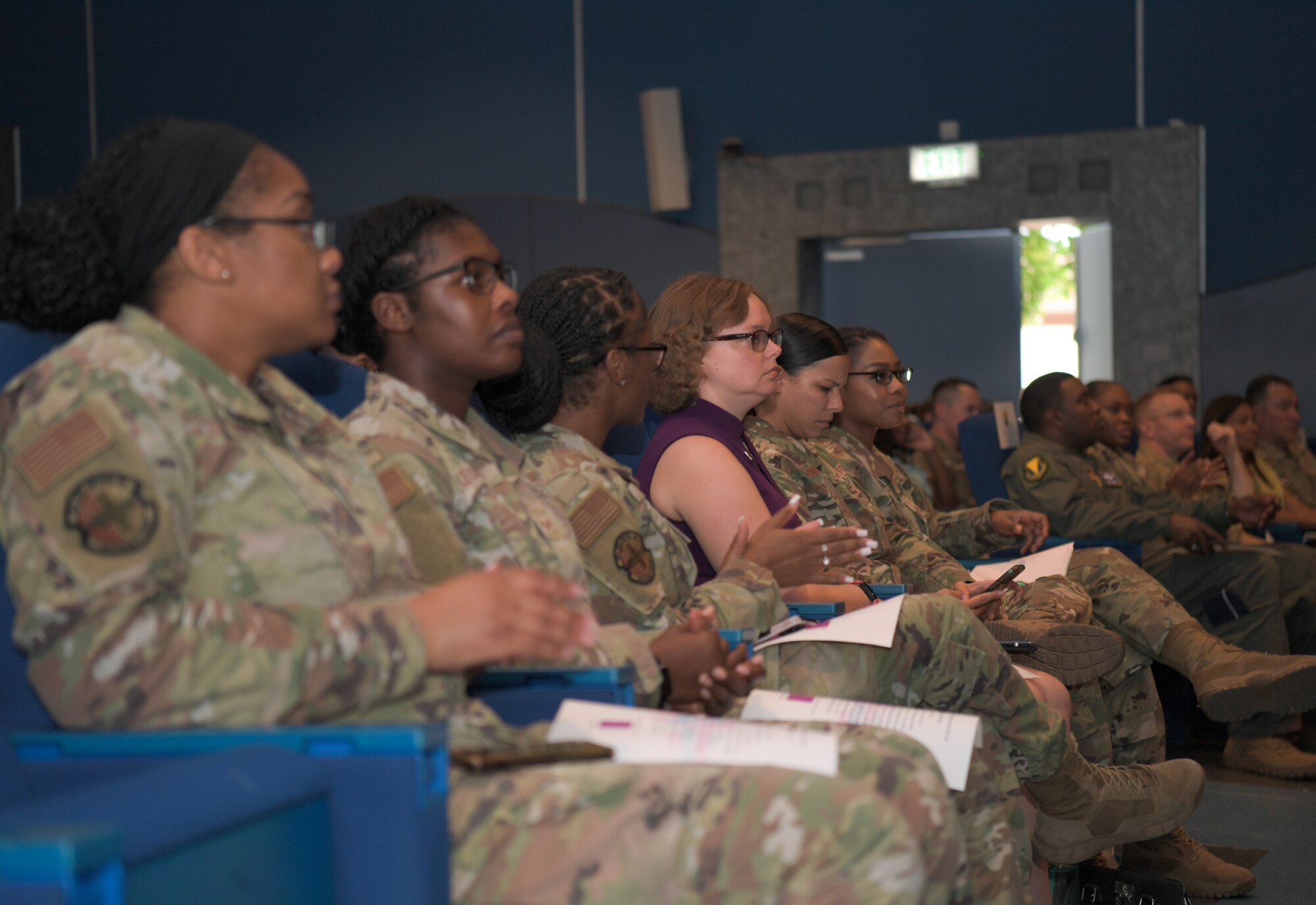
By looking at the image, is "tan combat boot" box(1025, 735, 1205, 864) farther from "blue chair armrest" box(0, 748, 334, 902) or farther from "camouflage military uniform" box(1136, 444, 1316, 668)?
"camouflage military uniform" box(1136, 444, 1316, 668)

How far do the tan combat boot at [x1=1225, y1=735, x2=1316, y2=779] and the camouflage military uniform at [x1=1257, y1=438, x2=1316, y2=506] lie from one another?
2.55 m

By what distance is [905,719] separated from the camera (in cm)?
167

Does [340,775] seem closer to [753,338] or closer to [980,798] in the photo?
[980,798]

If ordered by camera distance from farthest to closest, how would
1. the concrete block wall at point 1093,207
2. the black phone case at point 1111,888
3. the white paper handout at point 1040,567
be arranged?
the concrete block wall at point 1093,207 → the white paper handout at point 1040,567 → the black phone case at point 1111,888

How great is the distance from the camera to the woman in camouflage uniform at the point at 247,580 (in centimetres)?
116

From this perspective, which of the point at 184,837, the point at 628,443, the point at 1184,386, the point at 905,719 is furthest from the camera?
the point at 1184,386

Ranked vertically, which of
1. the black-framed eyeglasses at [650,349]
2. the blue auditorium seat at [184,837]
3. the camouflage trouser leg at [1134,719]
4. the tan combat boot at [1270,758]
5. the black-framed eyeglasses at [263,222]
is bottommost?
the tan combat boot at [1270,758]

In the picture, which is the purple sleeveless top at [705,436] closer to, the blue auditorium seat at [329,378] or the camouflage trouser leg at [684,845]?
the blue auditorium seat at [329,378]

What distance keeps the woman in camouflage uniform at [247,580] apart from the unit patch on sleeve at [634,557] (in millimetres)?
585

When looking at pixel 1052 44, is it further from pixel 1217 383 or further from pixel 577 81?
pixel 577 81

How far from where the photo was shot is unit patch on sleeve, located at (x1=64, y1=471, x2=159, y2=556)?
3.75 feet

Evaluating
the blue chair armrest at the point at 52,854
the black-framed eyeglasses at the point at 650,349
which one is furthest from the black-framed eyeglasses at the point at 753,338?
the blue chair armrest at the point at 52,854

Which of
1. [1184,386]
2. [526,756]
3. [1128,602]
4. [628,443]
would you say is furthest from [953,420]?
[526,756]

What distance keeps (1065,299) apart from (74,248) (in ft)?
25.3
